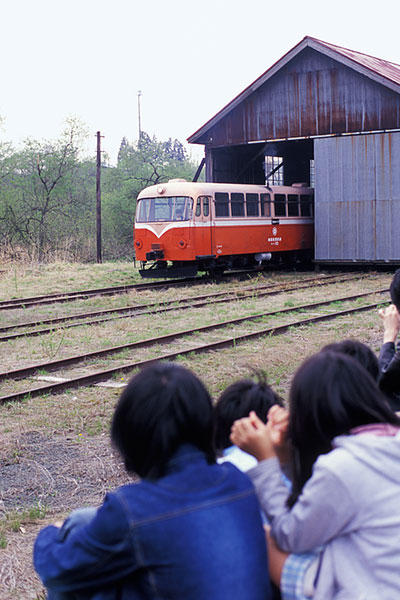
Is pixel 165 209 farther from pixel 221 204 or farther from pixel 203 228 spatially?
pixel 221 204

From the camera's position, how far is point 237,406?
2.58m

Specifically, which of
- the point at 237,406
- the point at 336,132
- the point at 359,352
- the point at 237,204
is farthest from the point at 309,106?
the point at 237,406

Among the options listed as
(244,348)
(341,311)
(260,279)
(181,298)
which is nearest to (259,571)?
(244,348)

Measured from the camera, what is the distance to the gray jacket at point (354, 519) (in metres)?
1.96

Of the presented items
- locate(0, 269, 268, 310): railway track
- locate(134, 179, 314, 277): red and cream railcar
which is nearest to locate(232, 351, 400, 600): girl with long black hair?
locate(0, 269, 268, 310): railway track

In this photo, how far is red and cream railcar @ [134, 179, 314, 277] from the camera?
19953mm

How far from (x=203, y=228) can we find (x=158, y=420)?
18.2 m

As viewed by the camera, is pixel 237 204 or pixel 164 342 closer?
pixel 164 342

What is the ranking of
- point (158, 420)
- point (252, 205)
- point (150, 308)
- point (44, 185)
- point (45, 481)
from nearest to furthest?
point (158, 420) < point (45, 481) < point (150, 308) < point (252, 205) < point (44, 185)

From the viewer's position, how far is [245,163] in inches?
1058

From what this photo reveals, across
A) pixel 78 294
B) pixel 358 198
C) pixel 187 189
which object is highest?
pixel 187 189

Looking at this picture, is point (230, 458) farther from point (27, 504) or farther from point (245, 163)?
point (245, 163)

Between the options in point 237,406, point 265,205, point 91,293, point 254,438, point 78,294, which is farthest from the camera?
point 265,205

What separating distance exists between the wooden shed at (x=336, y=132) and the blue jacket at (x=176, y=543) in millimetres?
20991
